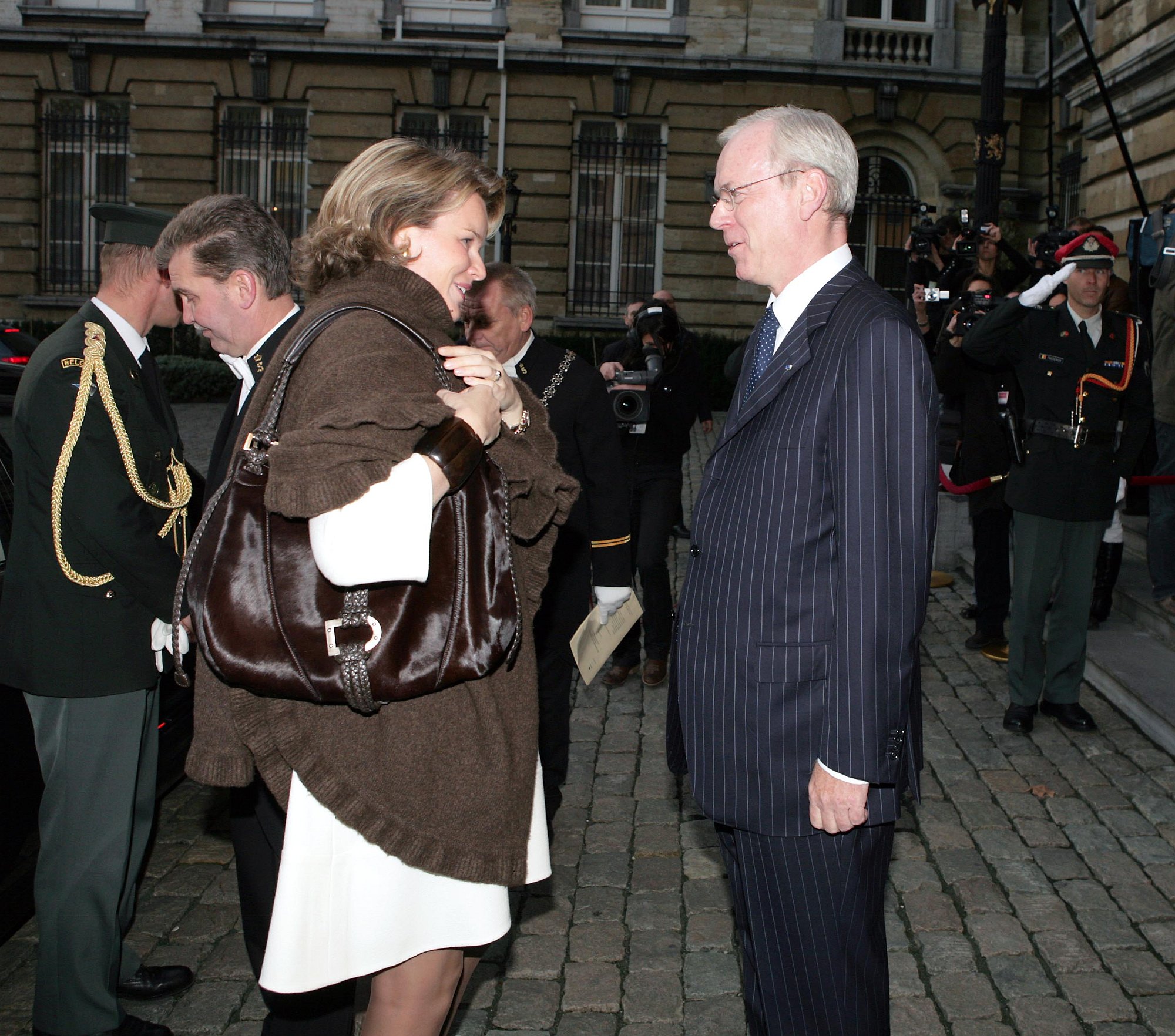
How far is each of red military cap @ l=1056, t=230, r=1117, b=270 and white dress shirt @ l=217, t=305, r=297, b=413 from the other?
13.0 ft

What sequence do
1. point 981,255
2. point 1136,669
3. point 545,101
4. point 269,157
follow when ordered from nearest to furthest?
point 1136,669
point 981,255
point 545,101
point 269,157

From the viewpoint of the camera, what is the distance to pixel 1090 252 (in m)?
5.57

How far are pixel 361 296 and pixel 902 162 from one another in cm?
2217

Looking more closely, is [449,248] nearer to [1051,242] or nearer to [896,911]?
[896,911]

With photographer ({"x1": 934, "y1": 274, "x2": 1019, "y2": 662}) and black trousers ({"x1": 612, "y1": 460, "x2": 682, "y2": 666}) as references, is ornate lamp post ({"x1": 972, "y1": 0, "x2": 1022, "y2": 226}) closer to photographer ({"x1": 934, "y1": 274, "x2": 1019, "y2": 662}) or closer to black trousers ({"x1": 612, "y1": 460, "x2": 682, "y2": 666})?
photographer ({"x1": 934, "y1": 274, "x2": 1019, "y2": 662})

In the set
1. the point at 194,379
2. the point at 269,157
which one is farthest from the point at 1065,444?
the point at 269,157

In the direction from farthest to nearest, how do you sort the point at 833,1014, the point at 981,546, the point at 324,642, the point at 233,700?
1. the point at 981,546
2. the point at 833,1014
3. the point at 233,700
4. the point at 324,642

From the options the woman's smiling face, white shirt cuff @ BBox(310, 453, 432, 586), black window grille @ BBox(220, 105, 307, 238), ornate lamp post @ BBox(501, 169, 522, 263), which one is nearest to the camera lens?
the woman's smiling face

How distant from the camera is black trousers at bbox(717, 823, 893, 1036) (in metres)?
2.34

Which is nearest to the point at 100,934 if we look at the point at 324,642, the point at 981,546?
the point at 324,642

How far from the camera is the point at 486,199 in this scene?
242 cm

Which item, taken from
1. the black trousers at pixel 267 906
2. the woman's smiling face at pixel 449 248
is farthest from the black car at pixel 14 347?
the woman's smiling face at pixel 449 248

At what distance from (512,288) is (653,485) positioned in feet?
8.23

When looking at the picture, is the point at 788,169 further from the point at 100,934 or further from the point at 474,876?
the point at 100,934
